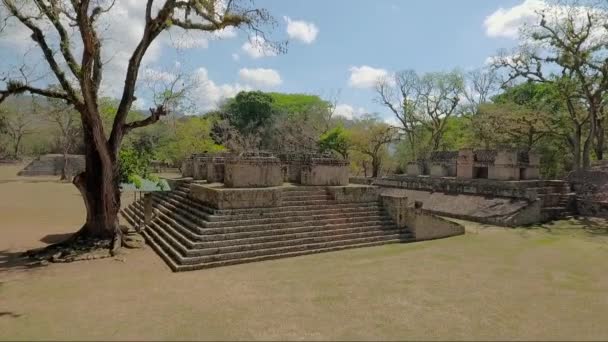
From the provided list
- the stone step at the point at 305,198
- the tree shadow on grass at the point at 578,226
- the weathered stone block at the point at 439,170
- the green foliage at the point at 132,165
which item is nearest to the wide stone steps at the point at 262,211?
the stone step at the point at 305,198

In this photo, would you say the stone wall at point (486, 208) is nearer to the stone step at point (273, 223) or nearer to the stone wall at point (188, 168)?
the stone step at point (273, 223)

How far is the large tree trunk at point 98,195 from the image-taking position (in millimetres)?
10430

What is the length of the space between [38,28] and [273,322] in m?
8.81

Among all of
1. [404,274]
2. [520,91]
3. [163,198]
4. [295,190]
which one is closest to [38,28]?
[163,198]

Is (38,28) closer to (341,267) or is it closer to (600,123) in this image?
(341,267)

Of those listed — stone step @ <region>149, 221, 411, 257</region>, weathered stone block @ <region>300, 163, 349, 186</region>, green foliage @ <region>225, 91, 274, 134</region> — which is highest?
green foliage @ <region>225, 91, 274, 134</region>

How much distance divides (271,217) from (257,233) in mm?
741

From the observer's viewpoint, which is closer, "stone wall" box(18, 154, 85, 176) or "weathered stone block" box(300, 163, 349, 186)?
"weathered stone block" box(300, 163, 349, 186)

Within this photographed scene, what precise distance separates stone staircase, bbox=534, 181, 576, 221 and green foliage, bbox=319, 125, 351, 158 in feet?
50.8

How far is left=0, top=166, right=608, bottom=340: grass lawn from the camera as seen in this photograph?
5.58 m

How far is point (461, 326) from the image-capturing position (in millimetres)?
5766

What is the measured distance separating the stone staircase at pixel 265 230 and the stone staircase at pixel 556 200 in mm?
7554

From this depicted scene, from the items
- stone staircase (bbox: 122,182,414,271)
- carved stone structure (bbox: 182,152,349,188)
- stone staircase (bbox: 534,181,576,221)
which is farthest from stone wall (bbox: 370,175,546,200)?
carved stone structure (bbox: 182,152,349,188)

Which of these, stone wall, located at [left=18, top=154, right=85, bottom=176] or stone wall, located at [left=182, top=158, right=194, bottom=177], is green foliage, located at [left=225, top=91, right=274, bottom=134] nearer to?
stone wall, located at [left=18, top=154, right=85, bottom=176]
